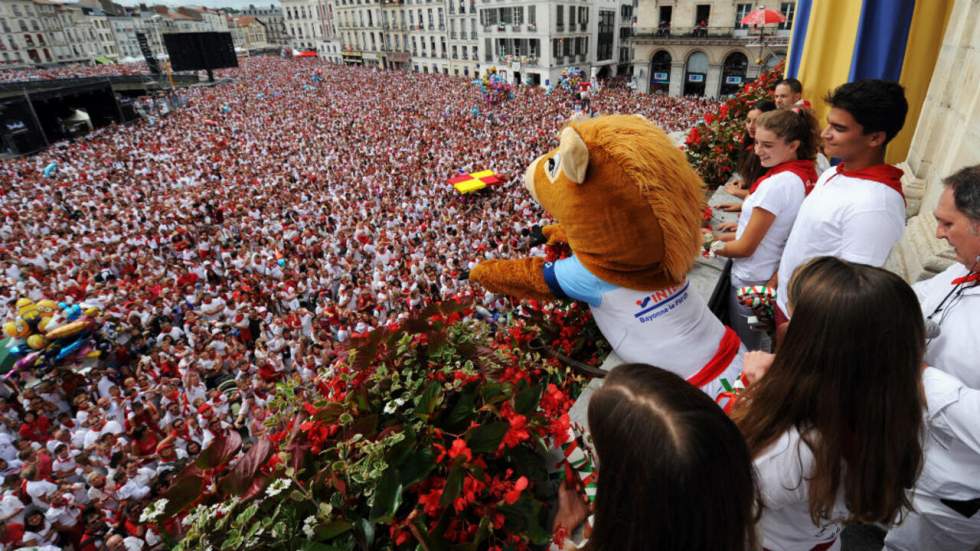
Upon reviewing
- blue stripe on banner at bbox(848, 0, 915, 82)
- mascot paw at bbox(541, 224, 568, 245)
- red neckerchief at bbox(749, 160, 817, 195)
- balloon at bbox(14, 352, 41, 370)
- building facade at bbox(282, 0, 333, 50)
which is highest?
building facade at bbox(282, 0, 333, 50)

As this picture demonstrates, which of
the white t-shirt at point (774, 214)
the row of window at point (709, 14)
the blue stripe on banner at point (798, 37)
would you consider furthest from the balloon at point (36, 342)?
the row of window at point (709, 14)

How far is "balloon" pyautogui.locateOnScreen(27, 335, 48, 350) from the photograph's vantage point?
767 cm

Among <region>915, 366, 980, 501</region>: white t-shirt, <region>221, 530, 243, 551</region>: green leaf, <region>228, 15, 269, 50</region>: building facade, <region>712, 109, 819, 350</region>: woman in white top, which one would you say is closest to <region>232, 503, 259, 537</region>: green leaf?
<region>221, 530, 243, 551</region>: green leaf

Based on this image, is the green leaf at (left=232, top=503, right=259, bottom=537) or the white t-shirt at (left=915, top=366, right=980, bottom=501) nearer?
the green leaf at (left=232, top=503, right=259, bottom=537)

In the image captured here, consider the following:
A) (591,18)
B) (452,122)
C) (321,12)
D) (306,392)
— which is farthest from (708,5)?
(321,12)

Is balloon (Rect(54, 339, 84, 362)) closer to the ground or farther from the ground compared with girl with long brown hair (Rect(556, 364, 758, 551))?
closer to the ground

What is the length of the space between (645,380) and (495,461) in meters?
0.80

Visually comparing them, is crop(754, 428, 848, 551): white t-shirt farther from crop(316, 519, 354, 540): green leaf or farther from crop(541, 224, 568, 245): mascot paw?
crop(541, 224, 568, 245): mascot paw

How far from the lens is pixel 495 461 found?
64.6 inches

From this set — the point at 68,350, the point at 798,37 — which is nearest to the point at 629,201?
the point at 798,37

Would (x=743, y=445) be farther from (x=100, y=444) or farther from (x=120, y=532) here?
(x=100, y=444)

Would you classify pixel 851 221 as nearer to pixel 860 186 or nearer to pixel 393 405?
pixel 860 186

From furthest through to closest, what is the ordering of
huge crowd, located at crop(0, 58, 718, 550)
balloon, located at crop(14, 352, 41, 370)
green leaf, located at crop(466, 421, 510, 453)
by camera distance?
balloon, located at crop(14, 352, 41, 370)
huge crowd, located at crop(0, 58, 718, 550)
green leaf, located at crop(466, 421, 510, 453)

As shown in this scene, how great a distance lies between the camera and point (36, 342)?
7.69 m
